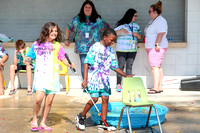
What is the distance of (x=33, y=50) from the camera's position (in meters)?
5.14

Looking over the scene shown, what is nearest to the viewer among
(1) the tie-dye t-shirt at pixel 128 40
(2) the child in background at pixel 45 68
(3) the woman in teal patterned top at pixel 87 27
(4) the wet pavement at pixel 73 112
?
(2) the child in background at pixel 45 68

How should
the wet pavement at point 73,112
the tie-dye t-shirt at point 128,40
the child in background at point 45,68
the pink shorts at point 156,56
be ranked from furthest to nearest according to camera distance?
the tie-dye t-shirt at point 128,40, the pink shorts at point 156,56, the wet pavement at point 73,112, the child in background at point 45,68

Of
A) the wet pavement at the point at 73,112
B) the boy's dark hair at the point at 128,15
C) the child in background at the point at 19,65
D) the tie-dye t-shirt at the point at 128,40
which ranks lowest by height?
the wet pavement at the point at 73,112

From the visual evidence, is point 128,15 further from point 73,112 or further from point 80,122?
point 80,122

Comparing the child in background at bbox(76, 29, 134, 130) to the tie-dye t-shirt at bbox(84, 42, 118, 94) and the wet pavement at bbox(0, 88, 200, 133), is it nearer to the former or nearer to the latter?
the tie-dye t-shirt at bbox(84, 42, 118, 94)

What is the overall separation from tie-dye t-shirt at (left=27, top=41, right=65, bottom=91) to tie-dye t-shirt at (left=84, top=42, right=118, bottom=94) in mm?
455

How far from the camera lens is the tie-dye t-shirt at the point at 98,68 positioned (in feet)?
16.8

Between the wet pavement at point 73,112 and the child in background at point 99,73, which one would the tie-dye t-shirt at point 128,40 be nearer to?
the wet pavement at point 73,112

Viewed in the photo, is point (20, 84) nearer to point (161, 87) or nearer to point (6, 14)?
point (6, 14)

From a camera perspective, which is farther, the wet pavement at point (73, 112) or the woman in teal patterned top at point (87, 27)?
the woman in teal patterned top at point (87, 27)

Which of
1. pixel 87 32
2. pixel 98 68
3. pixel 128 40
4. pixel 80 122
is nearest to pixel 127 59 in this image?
pixel 128 40

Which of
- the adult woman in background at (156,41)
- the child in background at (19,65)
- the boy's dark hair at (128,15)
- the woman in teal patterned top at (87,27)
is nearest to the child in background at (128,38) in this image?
the boy's dark hair at (128,15)

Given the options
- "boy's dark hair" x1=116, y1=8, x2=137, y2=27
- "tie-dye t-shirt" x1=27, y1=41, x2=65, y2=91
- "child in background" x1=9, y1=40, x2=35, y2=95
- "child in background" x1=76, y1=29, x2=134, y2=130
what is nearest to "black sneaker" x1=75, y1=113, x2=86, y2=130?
"child in background" x1=76, y1=29, x2=134, y2=130

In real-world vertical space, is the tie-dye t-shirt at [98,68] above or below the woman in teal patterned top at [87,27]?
below
